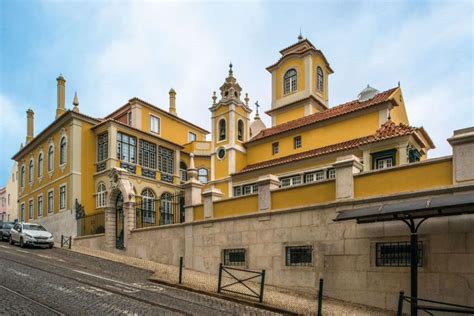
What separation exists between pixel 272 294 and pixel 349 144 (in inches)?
486

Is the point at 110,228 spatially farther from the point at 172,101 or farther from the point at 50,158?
the point at 172,101

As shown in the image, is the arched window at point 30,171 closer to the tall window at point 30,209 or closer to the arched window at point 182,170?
the tall window at point 30,209

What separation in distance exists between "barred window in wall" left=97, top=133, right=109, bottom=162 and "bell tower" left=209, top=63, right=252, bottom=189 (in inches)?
310

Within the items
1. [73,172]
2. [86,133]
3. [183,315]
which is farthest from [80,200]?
[183,315]

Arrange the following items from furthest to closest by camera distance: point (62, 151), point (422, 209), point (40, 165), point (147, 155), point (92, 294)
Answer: point (40, 165) → point (147, 155) → point (62, 151) → point (92, 294) → point (422, 209)

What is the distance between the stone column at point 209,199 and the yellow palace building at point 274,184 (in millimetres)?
56

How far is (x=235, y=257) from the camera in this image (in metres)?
16.9

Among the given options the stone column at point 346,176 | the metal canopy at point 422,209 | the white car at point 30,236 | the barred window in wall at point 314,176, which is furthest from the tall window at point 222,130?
the metal canopy at point 422,209

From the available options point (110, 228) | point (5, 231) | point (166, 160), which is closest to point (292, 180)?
point (110, 228)

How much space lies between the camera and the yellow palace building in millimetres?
12156

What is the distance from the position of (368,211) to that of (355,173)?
2368 millimetres

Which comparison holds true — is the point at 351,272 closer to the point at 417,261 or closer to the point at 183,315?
the point at 417,261

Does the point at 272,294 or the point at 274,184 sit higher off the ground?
the point at 274,184

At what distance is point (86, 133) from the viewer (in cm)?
3222
